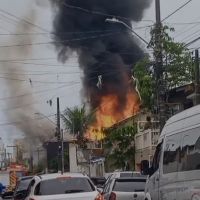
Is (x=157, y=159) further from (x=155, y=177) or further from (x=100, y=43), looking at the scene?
(x=100, y=43)

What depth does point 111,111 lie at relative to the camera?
171 feet

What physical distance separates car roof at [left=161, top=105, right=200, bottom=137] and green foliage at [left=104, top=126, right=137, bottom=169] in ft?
99.7

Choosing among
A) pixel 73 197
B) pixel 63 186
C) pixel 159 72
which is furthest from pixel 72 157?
pixel 73 197

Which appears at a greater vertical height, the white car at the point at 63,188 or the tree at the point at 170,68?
the tree at the point at 170,68

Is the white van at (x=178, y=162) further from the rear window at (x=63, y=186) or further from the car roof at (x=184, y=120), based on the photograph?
the rear window at (x=63, y=186)

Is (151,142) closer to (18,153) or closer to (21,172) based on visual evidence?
(21,172)

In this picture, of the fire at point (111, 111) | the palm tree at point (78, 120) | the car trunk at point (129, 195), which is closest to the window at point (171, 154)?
the car trunk at point (129, 195)

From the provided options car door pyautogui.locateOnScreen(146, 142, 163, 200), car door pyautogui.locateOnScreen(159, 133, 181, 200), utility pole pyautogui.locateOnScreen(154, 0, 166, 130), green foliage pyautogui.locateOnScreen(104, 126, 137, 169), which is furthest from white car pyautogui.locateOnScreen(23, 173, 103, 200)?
green foliage pyautogui.locateOnScreen(104, 126, 137, 169)

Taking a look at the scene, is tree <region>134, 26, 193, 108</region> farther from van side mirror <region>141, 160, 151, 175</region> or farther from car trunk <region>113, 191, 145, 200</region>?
van side mirror <region>141, 160, 151, 175</region>

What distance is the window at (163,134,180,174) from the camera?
39.5 ft

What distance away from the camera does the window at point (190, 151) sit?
34.8 ft

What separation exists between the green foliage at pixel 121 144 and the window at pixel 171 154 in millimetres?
30105

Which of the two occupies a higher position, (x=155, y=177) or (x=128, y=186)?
(x=155, y=177)

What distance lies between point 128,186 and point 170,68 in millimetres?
13337
